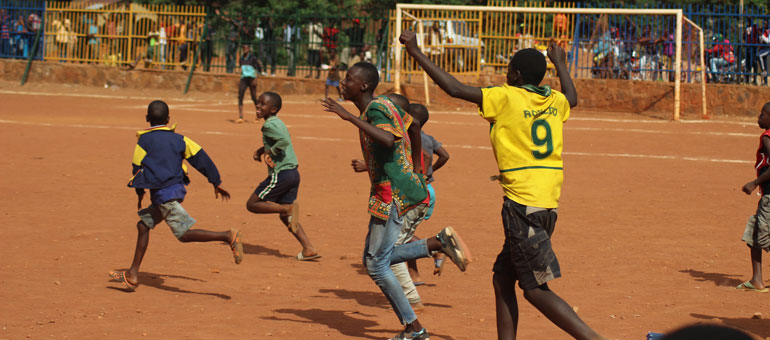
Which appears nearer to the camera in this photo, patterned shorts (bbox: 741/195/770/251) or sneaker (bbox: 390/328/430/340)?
sneaker (bbox: 390/328/430/340)

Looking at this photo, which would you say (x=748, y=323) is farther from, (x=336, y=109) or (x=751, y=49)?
(x=751, y=49)

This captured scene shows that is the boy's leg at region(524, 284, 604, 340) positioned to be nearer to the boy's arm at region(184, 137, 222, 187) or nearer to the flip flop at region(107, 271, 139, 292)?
the boy's arm at region(184, 137, 222, 187)

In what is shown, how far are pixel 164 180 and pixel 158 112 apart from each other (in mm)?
483

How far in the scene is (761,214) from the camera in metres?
6.77

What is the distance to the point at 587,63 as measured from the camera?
2430 cm

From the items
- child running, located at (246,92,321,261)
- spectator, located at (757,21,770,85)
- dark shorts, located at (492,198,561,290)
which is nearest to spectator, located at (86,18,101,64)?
spectator, located at (757,21,770,85)

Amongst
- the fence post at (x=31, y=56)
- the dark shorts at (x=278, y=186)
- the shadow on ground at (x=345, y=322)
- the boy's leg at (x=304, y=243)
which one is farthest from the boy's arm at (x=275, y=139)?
the fence post at (x=31, y=56)

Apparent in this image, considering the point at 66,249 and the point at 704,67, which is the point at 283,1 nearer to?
the point at 704,67

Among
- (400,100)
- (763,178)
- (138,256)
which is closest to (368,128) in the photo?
(400,100)

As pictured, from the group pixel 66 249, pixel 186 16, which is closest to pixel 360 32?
pixel 186 16

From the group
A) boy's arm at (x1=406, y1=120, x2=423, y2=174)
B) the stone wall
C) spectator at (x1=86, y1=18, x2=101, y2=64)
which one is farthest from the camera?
spectator at (x1=86, y1=18, x2=101, y2=64)

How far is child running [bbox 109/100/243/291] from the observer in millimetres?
6660

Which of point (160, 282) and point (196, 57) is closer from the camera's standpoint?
point (160, 282)

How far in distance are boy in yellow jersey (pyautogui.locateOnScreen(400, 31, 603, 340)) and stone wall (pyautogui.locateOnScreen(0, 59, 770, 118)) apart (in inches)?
726
